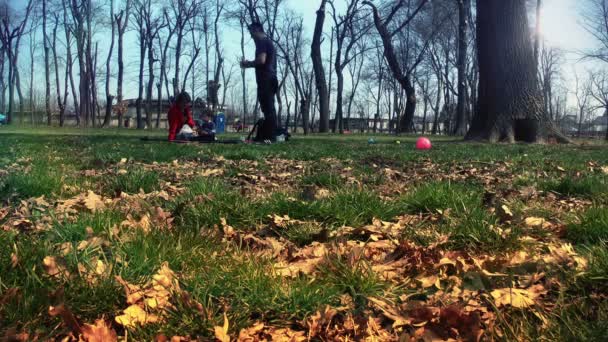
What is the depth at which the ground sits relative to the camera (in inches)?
61.9

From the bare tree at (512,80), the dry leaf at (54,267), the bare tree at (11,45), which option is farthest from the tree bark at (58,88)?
the dry leaf at (54,267)

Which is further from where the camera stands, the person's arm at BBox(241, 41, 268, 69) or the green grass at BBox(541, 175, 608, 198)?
the person's arm at BBox(241, 41, 268, 69)

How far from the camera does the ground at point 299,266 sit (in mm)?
1572

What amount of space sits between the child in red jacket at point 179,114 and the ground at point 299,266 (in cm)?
834

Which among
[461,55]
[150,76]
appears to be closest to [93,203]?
[461,55]

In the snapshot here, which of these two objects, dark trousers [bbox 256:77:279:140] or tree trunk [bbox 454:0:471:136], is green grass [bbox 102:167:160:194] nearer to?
dark trousers [bbox 256:77:279:140]

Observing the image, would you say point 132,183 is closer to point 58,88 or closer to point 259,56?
point 259,56

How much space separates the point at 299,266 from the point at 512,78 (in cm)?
1191

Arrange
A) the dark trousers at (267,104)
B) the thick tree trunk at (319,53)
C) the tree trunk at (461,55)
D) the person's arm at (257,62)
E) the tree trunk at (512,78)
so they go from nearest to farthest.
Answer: the person's arm at (257,62), the dark trousers at (267,104), the tree trunk at (512,78), the tree trunk at (461,55), the thick tree trunk at (319,53)

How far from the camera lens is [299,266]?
6.89 ft

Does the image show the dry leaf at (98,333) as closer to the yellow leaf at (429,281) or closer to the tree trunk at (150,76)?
the yellow leaf at (429,281)

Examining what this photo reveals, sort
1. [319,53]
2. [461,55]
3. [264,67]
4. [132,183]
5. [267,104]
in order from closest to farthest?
[132,183], [264,67], [267,104], [319,53], [461,55]

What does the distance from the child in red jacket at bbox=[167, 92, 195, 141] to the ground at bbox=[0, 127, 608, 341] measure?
8.34 m

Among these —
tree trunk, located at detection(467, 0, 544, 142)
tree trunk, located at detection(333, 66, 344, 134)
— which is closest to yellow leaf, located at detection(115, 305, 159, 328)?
tree trunk, located at detection(467, 0, 544, 142)
